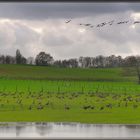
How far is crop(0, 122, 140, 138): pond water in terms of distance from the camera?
23516mm

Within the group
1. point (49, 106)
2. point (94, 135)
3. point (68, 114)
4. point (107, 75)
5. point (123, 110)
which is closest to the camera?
point (94, 135)

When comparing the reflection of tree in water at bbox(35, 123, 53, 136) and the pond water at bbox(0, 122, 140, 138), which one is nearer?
the pond water at bbox(0, 122, 140, 138)

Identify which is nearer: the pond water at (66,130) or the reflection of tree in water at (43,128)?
the pond water at (66,130)

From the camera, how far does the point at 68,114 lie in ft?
116

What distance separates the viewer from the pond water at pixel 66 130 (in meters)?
23.5

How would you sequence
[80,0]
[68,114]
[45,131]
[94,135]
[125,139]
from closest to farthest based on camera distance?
[80,0] < [125,139] < [94,135] < [45,131] < [68,114]

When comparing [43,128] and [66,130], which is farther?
[43,128]

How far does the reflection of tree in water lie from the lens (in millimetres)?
25000

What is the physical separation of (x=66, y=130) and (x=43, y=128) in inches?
67.8

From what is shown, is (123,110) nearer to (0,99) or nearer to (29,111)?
(29,111)

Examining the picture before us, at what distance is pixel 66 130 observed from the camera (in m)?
25.7

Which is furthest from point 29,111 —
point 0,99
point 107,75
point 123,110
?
point 107,75

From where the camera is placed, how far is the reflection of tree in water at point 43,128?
2500cm

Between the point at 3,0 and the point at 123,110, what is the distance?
905 inches
